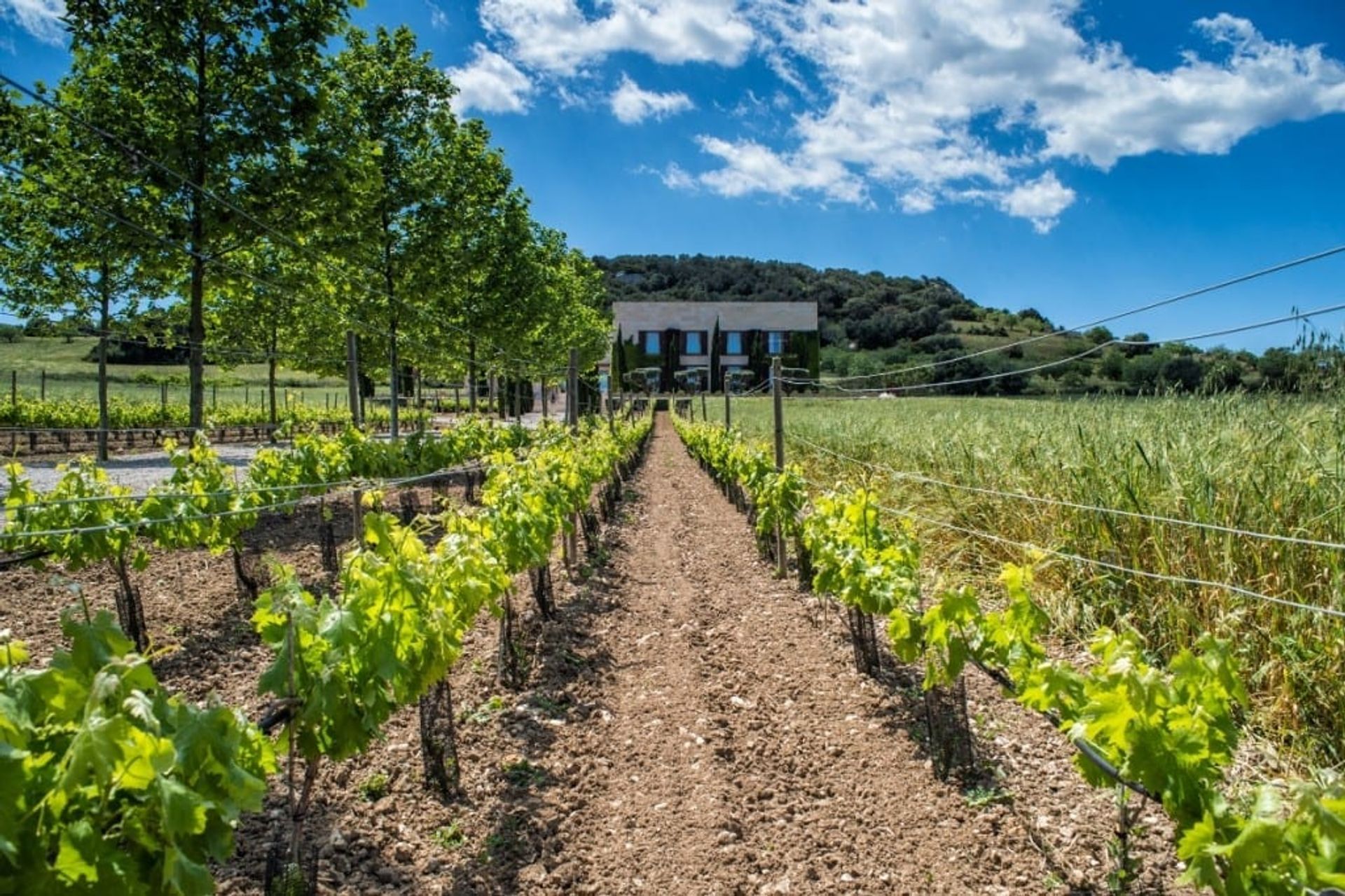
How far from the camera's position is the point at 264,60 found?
913cm


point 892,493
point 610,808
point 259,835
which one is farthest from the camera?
point 892,493

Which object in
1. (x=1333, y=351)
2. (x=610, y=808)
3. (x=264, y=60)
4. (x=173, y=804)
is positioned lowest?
(x=610, y=808)

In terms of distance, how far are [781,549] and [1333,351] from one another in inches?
156

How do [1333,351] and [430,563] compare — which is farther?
[1333,351]

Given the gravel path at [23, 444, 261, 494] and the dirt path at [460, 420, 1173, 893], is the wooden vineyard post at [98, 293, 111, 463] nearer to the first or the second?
the gravel path at [23, 444, 261, 494]

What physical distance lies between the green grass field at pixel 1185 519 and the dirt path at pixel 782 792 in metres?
0.86

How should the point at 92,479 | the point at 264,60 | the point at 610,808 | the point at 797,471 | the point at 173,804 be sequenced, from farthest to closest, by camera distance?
the point at 264,60
the point at 797,471
the point at 92,479
the point at 610,808
the point at 173,804

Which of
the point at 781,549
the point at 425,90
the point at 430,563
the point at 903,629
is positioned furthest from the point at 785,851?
the point at 425,90

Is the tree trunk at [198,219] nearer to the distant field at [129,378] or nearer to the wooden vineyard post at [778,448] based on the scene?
the wooden vineyard post at [778,448]

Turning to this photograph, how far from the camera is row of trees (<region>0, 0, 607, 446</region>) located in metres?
8.81

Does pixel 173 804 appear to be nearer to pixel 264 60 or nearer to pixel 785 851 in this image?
pixel 785 851

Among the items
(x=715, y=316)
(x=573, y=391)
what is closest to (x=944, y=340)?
(x=715, y=316)

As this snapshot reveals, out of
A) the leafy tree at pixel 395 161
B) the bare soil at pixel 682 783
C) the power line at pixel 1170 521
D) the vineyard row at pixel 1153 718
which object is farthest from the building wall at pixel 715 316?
the vineyard row at pixel 1153 718

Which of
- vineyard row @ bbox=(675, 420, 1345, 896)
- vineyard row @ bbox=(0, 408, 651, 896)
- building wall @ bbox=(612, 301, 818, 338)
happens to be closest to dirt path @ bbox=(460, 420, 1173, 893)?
vineyard row @ bbox=(675, 420, 1345, 896)
